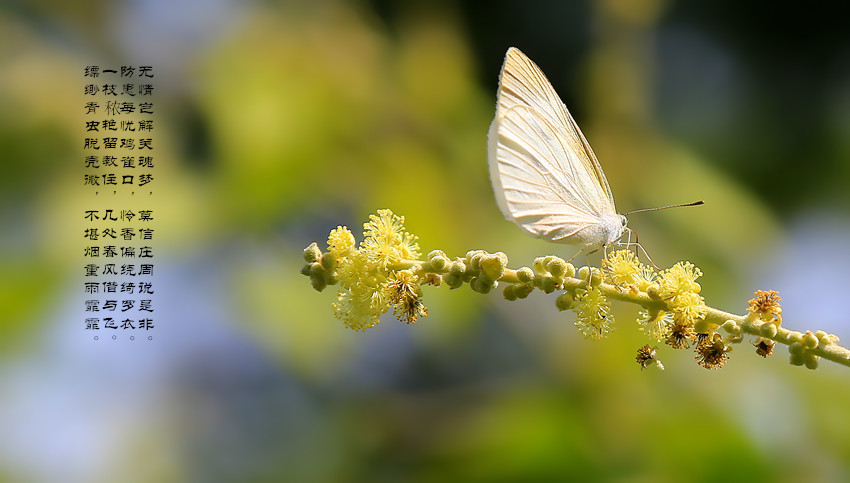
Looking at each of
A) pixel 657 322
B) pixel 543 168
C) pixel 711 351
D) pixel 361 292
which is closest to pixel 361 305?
pixel 361 292

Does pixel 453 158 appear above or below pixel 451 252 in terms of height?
above

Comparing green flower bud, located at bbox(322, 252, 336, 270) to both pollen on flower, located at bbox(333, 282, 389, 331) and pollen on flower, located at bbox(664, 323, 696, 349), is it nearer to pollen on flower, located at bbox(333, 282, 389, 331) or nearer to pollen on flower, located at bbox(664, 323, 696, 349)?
pollen on flower, located at bbox(333, 282, 389, 331)

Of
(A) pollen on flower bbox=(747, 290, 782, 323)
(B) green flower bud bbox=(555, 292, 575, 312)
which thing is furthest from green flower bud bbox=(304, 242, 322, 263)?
(A) pollen on flower bbox=(747, 290, 782, 323)

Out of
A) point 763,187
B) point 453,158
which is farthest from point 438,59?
point 763,187

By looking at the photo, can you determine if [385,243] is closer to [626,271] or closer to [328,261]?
[328,261]

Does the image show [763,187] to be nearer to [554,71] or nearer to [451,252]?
[554,71]

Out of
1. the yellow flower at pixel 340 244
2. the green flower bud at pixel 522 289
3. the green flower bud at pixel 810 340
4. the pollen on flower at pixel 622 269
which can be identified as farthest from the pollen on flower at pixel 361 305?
the green flower bud at pixel 810 340

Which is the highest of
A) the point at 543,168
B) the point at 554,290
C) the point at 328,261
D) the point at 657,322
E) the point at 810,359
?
the point at 543,168
